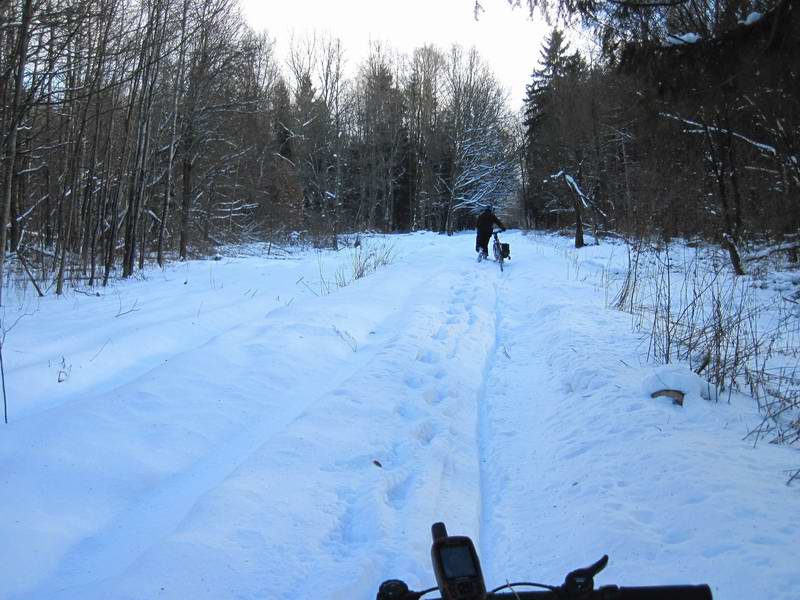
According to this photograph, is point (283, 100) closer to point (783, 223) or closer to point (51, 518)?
point (783, 223)

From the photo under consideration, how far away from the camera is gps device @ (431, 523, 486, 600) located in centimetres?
112

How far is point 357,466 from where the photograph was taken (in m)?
3.17

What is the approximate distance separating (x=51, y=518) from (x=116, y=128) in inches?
A: 522

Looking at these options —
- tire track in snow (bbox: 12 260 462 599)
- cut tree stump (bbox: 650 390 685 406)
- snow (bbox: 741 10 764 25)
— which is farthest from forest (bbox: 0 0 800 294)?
tire track in snow (bbox: 12 260 462 599)

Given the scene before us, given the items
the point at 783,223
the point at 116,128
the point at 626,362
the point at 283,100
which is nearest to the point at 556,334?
the point at 626,362

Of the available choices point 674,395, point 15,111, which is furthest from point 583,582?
point 15,111

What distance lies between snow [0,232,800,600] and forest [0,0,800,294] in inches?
108

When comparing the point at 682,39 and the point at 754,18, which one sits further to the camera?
the point at 682,39

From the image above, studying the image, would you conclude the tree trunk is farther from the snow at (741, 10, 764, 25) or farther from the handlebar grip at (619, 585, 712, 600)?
the handlebar grip at (619, 585, 712, 600)

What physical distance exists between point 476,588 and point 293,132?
3187 cm

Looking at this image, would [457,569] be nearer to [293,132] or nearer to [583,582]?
[583,582]

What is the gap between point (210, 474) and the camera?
3.08m

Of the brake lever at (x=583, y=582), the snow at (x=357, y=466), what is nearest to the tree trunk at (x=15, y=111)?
the snow at (x=357, y=466)

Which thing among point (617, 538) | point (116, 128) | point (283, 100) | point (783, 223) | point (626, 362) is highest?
point (283, 100)
